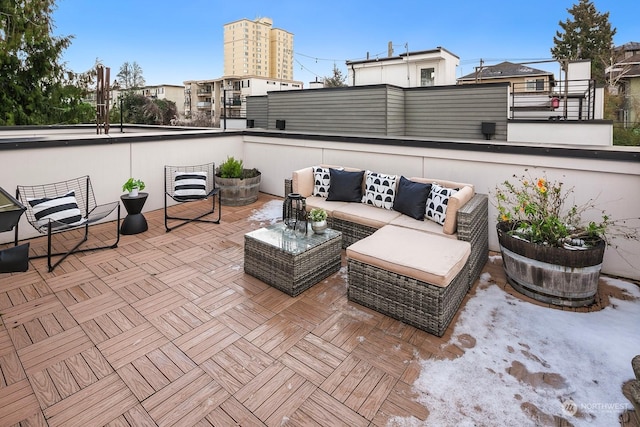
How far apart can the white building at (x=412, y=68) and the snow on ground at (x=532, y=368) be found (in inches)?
428

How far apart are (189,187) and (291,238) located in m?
2.14

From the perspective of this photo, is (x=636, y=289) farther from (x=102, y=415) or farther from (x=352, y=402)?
(x=102, y=415)

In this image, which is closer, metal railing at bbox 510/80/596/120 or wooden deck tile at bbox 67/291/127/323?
wooden deck tile at bbox 67/291/127/323

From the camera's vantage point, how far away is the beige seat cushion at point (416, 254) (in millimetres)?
2297

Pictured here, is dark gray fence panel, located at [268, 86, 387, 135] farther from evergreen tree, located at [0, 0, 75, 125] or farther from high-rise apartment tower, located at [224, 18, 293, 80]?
high-rise apartment tower, located at [224, 18, 293, 80]

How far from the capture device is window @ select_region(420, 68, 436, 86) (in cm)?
1202

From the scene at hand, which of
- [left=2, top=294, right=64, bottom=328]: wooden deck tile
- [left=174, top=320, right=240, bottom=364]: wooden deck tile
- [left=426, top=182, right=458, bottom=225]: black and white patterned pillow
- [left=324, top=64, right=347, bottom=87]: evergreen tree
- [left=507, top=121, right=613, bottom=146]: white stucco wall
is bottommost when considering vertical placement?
[left=174, top=320, right=240, bottom=364]: wooden deck tile

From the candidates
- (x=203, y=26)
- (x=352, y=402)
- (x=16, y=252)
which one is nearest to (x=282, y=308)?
(x=352, y=402)

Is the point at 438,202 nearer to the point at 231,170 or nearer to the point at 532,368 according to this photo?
the point at 532,368

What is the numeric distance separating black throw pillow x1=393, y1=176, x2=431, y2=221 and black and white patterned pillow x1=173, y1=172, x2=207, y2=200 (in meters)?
2.58

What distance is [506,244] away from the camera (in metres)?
2.88

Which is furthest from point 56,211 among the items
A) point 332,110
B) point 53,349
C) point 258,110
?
point 258,110

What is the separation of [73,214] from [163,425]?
2605mm

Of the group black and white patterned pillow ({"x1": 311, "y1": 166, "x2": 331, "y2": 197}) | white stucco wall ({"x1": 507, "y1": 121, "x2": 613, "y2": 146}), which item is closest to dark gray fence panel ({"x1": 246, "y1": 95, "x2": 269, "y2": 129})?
white stucco wall ({"x1": 507, "y1": 121, "x2": 613, "y2": 146})
